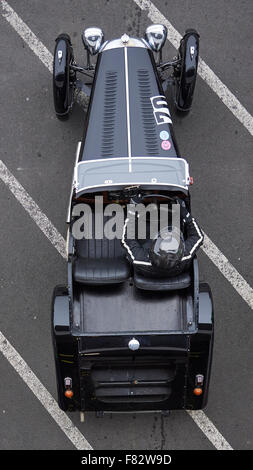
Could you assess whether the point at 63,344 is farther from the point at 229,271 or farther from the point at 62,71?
the point at 62,71

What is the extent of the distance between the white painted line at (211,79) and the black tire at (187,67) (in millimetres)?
546

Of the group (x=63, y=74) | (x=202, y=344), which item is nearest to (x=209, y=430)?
(x=202, y=344)

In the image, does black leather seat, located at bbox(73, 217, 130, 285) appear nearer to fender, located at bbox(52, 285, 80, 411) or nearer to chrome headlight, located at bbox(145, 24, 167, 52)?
fender, located at bbox(52, 285, 80, 411)

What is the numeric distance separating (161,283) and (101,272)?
0.58 meters

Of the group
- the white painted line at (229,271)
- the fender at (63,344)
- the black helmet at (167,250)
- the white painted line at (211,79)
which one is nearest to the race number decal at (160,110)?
the white painted line at (211,79)

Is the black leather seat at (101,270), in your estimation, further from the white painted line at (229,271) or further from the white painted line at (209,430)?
the white painted line at (209,430)

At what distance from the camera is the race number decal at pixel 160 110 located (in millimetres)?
6734

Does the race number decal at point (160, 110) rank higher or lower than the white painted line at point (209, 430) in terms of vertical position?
higher

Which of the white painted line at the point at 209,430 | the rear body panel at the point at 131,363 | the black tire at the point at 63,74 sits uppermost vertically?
the black tire at the point at 63,74

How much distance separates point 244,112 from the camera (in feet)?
25.0
